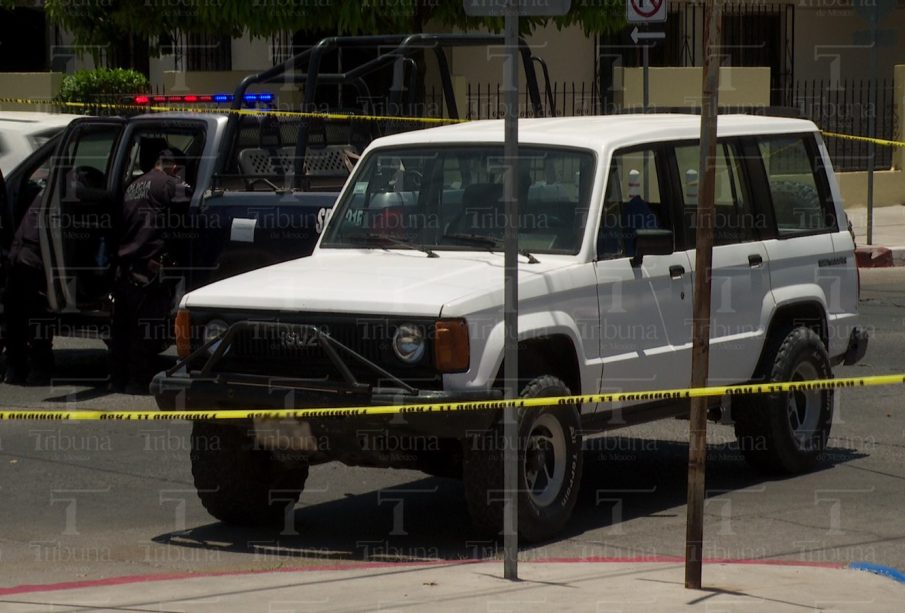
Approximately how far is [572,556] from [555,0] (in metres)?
2.55

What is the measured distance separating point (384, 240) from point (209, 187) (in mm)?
3218

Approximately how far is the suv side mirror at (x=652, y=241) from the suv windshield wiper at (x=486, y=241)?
19.9 inches

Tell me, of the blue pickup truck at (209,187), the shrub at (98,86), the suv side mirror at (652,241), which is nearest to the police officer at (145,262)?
the blue pickup truck at (209,187)

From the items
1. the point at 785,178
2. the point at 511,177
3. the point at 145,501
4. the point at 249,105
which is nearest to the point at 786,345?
the point at 785,178

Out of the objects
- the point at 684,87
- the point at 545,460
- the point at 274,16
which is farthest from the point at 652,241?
the point at 684,87

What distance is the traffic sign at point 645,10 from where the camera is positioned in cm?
1781

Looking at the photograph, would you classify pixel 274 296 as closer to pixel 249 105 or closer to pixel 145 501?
pixel 145 501

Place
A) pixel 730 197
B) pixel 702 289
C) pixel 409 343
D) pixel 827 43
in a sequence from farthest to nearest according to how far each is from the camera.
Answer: pixel 827 43, pixel 730 197, pixel 409 343, pixel 702 289

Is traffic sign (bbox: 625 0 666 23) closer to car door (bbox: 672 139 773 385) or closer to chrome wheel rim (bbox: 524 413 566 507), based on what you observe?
car door (bbox: 672 139 773 385)

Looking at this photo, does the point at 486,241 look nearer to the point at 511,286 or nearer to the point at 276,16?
the point at 511,286

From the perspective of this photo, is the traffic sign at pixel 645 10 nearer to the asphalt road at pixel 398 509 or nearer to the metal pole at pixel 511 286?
the asphalt road at pixel 398 509

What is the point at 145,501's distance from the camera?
8.45 metres

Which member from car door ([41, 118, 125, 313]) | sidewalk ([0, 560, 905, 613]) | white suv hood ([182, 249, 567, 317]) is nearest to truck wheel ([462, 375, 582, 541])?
sidewalk ([0, 560, 905, 613])

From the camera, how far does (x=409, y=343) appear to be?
280 inches
